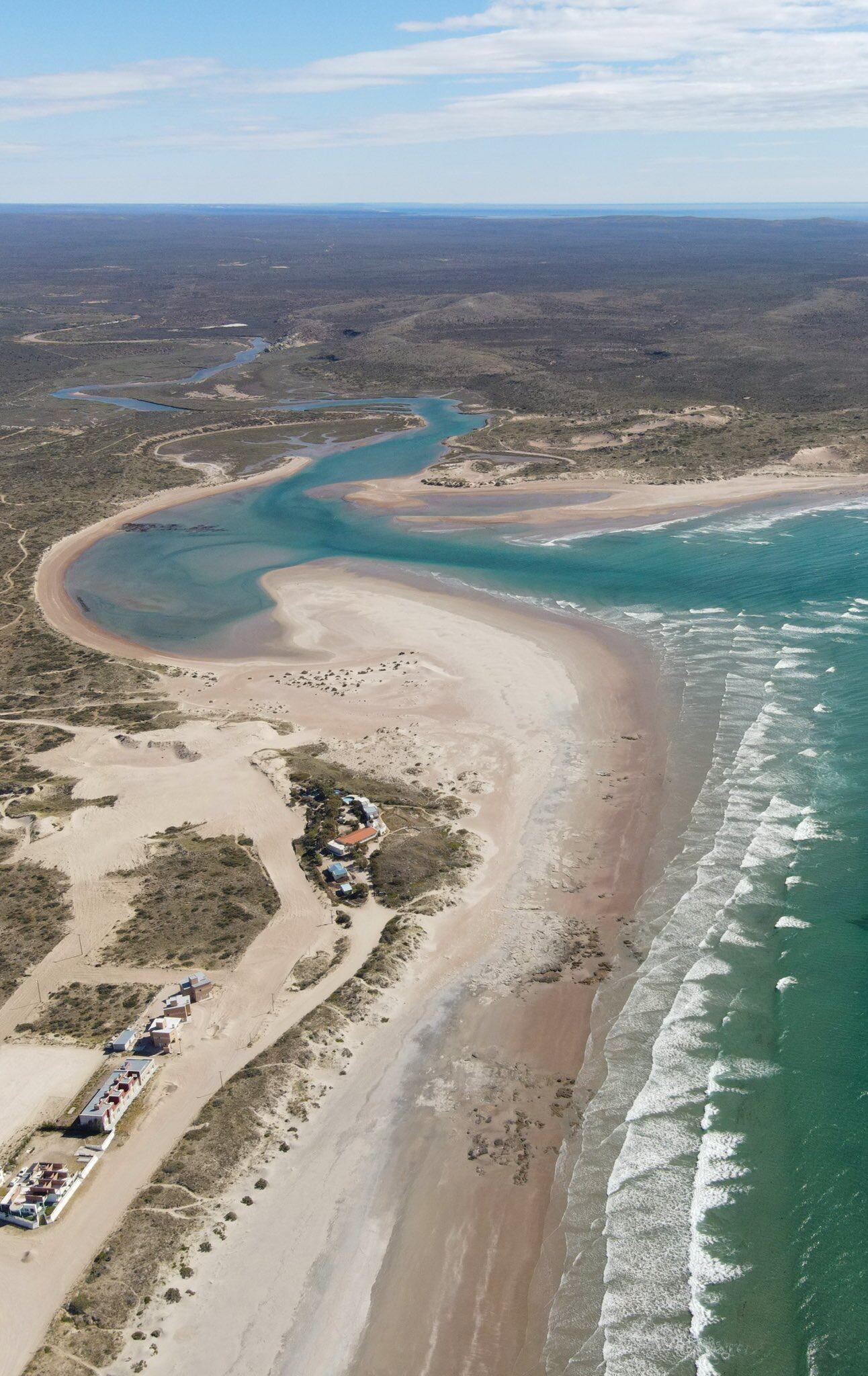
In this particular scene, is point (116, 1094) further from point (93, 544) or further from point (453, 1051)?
point (93, 544)

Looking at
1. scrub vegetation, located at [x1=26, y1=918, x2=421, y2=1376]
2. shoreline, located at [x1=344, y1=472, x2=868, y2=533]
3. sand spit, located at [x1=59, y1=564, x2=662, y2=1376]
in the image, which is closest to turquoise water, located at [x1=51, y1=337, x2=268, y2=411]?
shoreline, located at [x1=344, y1=472, x2=868, y2=533]

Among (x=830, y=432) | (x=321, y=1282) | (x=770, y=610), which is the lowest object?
(x=321, y=1282)

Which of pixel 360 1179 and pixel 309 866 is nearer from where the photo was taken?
pixel 360 1179

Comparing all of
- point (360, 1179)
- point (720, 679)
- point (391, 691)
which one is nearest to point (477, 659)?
point (391, 691)

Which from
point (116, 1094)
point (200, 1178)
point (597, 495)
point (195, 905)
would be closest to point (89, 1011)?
point (116, 1094)

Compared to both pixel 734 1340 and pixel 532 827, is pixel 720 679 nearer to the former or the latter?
pixel 532 827

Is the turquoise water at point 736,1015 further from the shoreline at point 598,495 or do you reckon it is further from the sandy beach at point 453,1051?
the shoreline at point 598,495

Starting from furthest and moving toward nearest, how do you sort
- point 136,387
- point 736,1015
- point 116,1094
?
point 136,387 < point 736,1015 < point 116,1094

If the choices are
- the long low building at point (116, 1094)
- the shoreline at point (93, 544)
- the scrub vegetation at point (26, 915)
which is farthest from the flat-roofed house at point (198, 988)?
the shoreline at point (93, 544)
